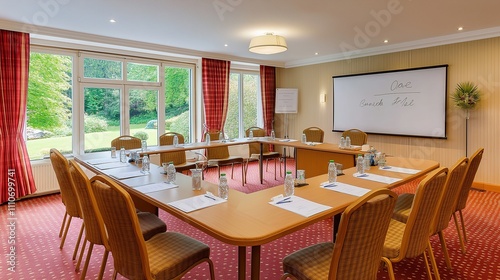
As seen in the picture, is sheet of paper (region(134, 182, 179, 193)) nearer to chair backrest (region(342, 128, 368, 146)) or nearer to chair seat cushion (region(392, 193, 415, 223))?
chair seat cushion (region(392, 193, 415, 223))

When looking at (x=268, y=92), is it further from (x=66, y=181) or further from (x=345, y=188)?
(x=66, y=181)

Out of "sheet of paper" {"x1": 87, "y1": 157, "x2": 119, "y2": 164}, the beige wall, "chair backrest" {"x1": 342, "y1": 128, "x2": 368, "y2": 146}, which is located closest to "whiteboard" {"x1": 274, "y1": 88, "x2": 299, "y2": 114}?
the beige wall

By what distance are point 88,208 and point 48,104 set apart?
12.7 ft

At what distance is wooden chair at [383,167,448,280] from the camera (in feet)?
5.75

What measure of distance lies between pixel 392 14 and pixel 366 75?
2.37 meters

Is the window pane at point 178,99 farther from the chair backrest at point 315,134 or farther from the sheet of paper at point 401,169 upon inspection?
the sheet of paper at point 401,169

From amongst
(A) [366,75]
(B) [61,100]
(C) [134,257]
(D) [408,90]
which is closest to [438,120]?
(D) [408,90]

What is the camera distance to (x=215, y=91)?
271 inches

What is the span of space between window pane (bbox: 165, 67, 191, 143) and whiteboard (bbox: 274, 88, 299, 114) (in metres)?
2.39

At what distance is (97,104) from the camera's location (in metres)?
5.50

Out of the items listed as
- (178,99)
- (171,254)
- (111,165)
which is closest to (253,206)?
(171,254)

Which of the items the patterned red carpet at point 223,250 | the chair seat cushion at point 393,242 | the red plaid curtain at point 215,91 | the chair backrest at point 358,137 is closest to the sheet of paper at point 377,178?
the chair seat cushion at point 393,242

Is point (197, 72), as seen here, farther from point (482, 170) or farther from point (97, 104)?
point (482, 170)

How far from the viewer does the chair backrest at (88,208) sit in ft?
6.28
